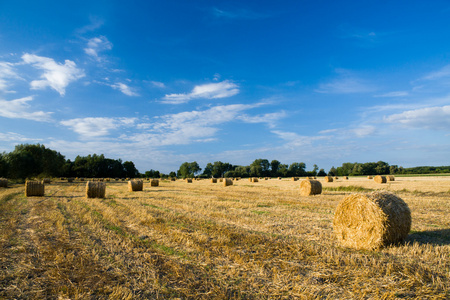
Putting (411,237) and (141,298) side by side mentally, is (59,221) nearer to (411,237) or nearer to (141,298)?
(141,298)

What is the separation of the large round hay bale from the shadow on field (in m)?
0.45

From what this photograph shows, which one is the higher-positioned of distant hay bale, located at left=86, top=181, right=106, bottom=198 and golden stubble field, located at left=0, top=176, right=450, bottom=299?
distant hay bale, located at left=86, top=181, right=106, bottom=198

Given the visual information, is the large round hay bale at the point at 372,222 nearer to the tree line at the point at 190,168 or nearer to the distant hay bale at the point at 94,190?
the distant hay bale at the point at 94,190

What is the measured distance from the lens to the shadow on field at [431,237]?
637 cm

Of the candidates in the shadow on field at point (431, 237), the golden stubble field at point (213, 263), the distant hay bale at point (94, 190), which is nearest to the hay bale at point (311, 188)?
the golden stubble field at point (213, 263)

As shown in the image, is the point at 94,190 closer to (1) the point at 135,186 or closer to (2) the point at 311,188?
(1) the point at 135,186

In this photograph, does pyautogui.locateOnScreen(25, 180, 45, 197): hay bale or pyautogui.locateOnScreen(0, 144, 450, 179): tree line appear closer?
pyautogui.locateOnScreen(25, 180, 45, 197): hay bale

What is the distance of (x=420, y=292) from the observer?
3764mm

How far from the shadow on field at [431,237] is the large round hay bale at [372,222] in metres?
0.45

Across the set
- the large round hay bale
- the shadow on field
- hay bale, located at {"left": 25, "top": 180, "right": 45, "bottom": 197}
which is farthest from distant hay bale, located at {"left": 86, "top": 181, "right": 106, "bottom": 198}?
the shadow on field

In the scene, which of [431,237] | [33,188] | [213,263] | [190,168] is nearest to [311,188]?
[431,237]

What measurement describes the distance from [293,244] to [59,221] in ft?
26.7

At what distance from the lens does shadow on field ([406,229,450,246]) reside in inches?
251

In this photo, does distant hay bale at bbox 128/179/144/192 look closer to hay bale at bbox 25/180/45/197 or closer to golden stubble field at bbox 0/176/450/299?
hay bale at bbox 25/180/45/197
